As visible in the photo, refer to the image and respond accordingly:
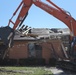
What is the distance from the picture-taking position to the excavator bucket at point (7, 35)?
18.4m

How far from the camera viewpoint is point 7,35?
60.8 ft

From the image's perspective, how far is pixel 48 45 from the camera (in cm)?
2625

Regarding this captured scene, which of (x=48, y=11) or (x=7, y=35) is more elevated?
(x=48, y=11)

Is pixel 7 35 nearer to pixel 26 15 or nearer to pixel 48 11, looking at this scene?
pixel 26 15

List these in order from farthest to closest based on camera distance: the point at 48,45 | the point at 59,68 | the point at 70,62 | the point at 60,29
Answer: the point at 60,29
the point at 48,45
the point at 59,68
the point at 70,62

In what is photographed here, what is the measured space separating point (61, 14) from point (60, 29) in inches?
585

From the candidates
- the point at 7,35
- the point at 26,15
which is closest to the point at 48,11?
the point at 26,15

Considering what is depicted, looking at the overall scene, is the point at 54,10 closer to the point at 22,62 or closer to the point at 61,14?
the point at 61,14

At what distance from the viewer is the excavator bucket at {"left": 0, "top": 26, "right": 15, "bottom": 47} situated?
18.4 metres

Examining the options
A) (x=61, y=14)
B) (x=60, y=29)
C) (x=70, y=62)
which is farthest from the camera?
(x=60, y=29)

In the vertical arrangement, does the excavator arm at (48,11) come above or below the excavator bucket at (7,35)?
above

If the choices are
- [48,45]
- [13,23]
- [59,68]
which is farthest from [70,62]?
[48,45]

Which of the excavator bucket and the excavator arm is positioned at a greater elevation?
the excavator arm

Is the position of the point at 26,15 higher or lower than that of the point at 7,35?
higher
